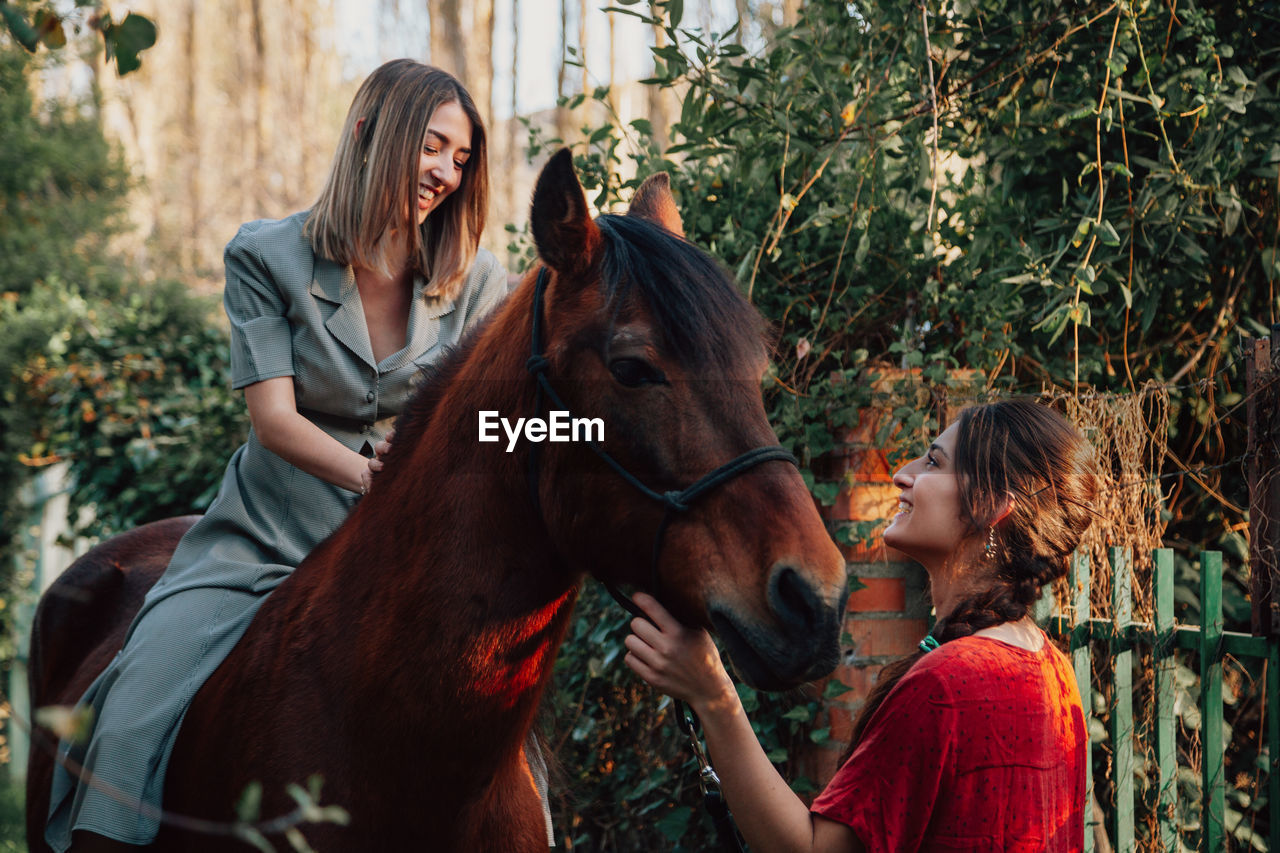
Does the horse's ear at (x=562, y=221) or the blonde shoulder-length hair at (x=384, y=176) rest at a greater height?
the blonde shoulder-length hair at (x=384, y=176)

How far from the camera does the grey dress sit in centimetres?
205

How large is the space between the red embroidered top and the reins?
206 mm

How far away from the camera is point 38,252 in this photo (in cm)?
935

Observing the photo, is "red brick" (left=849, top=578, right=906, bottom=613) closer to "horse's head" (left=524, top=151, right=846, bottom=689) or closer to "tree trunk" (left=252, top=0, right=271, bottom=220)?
"horse's head" (left=524, top=151, right=846, bottom=689)

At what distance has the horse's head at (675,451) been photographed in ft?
4.57

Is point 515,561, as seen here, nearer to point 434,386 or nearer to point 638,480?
point 638,480

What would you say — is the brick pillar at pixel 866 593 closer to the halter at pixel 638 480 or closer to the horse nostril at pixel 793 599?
the halter at pixel 638 480

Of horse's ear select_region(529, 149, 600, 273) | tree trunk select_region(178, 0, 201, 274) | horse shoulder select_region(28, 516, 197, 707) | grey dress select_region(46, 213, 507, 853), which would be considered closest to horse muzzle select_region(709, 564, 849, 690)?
horse's ear select_region(529, 149, 600, 273)

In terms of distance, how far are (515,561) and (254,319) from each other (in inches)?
41.0

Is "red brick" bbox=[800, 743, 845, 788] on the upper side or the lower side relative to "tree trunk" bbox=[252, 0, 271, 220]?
lower

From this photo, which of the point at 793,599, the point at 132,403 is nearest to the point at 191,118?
the point at 132,403

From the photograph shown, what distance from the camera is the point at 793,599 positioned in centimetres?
139

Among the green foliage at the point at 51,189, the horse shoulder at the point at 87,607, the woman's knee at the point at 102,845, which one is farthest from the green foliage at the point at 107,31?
the green foliage at the point at 51,189

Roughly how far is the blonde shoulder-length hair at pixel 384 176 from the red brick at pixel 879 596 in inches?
61.9
